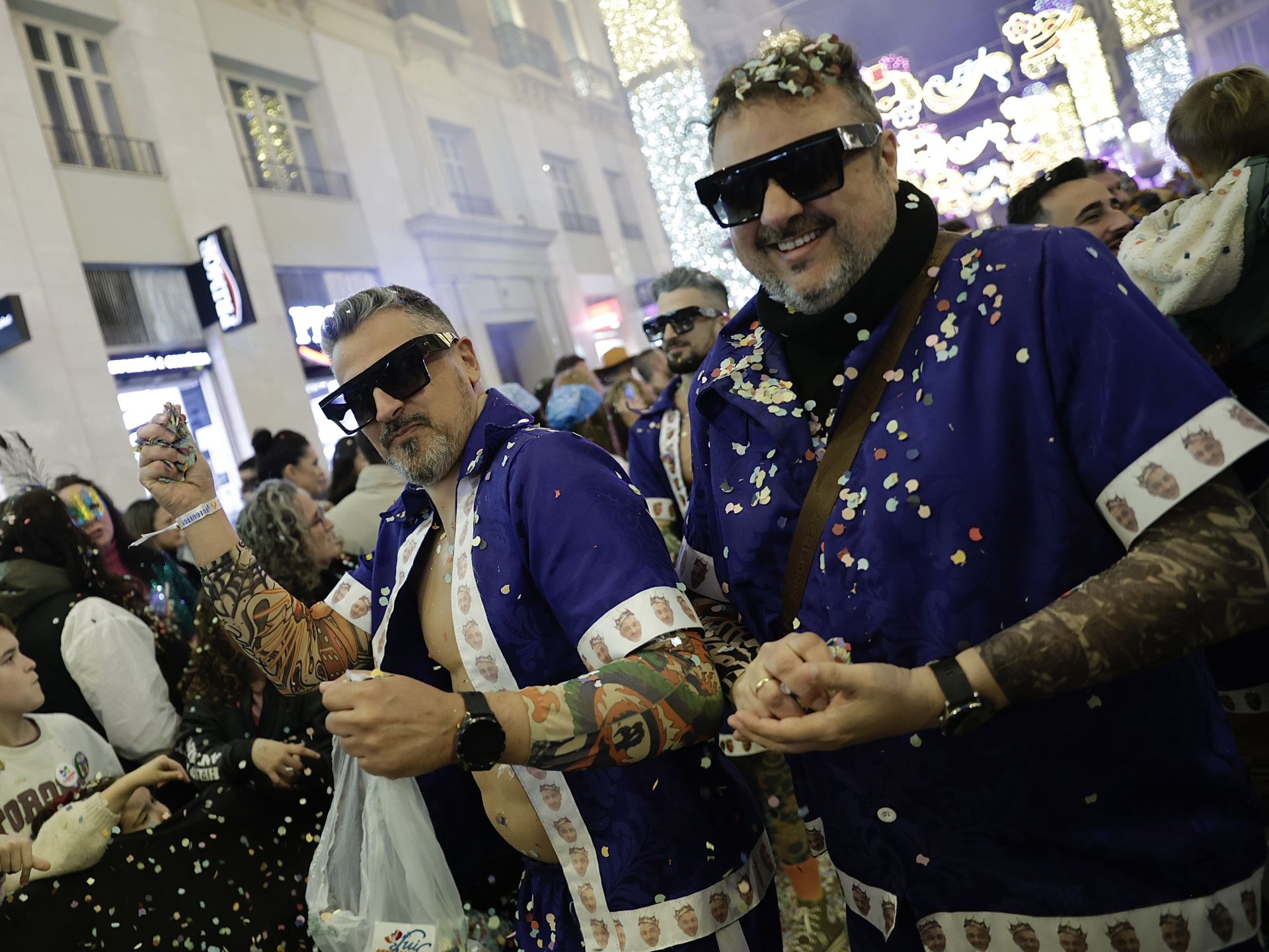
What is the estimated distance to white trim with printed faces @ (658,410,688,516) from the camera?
→ 14.2ft

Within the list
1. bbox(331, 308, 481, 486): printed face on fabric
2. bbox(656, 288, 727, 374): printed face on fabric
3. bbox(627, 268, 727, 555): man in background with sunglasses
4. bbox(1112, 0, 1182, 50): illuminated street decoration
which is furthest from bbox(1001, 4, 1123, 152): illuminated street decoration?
bbox(331, 308, 481, 486): printed face on fabric

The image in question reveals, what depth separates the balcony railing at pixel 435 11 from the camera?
14000 mm

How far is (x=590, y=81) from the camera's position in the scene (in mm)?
16500

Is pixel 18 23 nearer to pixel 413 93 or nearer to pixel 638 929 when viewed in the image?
pixel 413 93

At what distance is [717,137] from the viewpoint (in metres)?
1.67

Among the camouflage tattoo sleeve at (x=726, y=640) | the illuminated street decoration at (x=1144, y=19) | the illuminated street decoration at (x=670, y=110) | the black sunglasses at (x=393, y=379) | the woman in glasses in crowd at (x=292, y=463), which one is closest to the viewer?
the camouflage tattoo sleeve at (x=726, y=640)

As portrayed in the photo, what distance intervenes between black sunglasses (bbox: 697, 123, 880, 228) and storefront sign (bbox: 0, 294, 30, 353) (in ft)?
26.2

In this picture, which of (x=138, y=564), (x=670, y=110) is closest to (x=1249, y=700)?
(x=138, y=564)

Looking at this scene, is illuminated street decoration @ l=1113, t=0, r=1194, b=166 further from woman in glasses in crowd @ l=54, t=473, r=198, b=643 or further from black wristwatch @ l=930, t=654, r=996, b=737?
black wristwatch @ l=930, t=654, r=996, b=737

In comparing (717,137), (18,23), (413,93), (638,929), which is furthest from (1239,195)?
(413,93)

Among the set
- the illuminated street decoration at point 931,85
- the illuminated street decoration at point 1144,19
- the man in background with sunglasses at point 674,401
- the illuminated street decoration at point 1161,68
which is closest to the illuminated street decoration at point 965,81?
the illuminated street decoration at point 931,85

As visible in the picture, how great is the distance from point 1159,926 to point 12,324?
885cm

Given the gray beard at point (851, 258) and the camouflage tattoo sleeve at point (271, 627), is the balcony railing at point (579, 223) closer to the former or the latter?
the camouflage tattoo sleeve at point (271, 627)

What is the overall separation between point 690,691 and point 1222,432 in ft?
2.80
